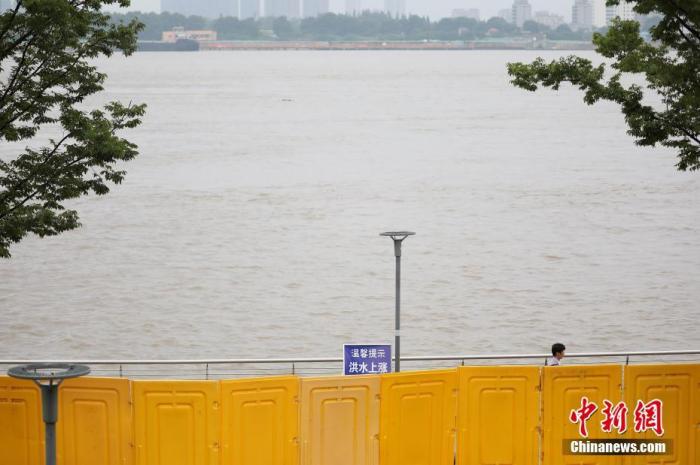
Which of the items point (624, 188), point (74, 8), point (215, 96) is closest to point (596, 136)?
point (624, 188)

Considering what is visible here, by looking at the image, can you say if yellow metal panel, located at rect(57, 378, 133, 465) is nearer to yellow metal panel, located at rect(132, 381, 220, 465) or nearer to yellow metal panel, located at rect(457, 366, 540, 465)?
yellow metal panel, located at rect(132, 381, 220, 465)

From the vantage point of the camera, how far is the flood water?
32.0 m

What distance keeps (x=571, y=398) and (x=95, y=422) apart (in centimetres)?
571

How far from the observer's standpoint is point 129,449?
13.8m

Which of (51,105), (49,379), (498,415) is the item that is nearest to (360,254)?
(51,105)

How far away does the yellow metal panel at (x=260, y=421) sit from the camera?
13758mm

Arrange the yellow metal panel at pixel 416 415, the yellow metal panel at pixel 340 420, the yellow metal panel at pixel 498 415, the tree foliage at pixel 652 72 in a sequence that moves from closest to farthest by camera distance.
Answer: the yellow metal panel at pixel 340 420 < the yellow metal panel at pixel 416 415 < the yellow metal panel at pixel 498 415 < the tree foliage at pixel 652 72

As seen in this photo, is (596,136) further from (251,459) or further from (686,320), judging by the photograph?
(251,459)

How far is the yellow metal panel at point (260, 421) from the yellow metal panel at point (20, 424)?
2185 mm

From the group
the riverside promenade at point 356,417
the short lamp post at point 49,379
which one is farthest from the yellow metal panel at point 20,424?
the short lamp post at point 49,379

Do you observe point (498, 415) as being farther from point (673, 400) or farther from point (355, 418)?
point (673, 400)

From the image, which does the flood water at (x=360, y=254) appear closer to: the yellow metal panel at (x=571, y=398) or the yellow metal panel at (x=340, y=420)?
the yellow metal panel at (x=571, y=398)

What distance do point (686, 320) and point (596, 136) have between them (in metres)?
67.6

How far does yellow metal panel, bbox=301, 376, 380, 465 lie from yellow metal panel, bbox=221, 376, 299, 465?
0.16 m
